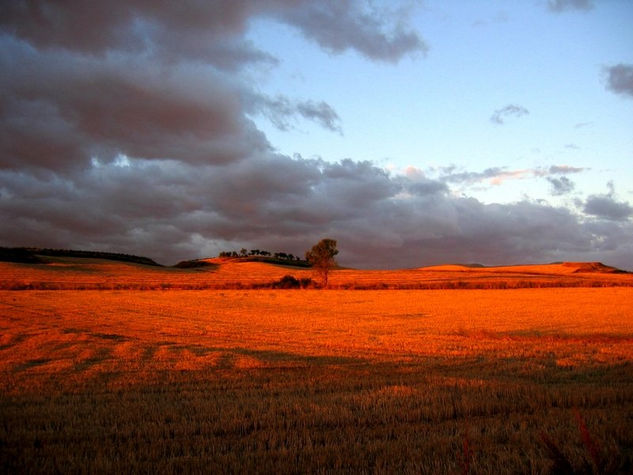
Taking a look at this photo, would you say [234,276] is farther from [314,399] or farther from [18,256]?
[314,399]

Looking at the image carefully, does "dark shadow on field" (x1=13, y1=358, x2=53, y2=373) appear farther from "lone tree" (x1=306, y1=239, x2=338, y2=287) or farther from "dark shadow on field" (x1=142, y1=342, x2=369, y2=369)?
"lone tree" (x1=306, y1=239, x2=338, y2=287)

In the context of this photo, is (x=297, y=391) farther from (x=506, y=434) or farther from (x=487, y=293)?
(x=487, y=293)

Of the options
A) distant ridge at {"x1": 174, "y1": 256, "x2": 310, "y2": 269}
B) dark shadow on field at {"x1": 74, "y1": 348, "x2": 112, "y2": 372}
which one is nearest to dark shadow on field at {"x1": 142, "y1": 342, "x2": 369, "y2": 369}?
dark shadow on field at {"x1": 74, "y1": 348, "x2": 112, "y2": 372}

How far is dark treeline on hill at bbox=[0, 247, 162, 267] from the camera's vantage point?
104181 mm

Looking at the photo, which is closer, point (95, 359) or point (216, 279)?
point (95, 359)

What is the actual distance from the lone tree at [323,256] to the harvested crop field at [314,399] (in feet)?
167

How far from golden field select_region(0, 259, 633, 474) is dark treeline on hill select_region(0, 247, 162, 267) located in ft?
306

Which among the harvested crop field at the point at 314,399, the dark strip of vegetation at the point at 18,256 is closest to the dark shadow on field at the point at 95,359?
the harvested crop field at the point at 314,399

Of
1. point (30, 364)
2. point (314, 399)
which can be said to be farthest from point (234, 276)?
point (314, 399)

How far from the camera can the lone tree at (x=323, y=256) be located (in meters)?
75.5

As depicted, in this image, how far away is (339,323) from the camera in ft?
91.7

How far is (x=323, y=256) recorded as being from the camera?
75.5 meters

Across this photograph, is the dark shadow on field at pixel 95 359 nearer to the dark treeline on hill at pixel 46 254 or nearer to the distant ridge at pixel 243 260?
the dark treeline on hill at pixel 46 254

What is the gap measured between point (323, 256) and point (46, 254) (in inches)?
3271
